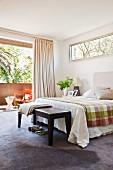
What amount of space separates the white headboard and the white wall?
165 mm

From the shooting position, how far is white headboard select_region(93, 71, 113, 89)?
428 centimetres

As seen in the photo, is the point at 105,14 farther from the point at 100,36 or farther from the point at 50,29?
the point at 50,29

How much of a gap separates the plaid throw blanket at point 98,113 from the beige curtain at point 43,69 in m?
2.66

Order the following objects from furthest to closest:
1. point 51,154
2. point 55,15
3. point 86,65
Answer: point 86,65 < point 55,15 < point 51,154

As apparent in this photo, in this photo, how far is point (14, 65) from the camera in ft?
24.2

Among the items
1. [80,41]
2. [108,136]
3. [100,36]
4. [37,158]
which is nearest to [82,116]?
[108,136]

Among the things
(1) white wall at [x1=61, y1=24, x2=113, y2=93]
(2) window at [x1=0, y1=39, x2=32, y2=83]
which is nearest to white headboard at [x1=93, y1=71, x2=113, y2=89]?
(1) white wall at [x1=61, y1=24, x2=113, y2=93]

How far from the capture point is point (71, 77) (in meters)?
5.68

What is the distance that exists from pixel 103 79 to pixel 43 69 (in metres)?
1.98

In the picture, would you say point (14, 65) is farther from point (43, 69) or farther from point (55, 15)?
point (55, 15)

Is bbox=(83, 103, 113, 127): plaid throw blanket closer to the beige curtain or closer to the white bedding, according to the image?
the white bedding

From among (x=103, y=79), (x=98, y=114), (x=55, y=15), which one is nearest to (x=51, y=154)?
(x=98, y=114)

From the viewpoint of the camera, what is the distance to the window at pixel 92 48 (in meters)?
4.55

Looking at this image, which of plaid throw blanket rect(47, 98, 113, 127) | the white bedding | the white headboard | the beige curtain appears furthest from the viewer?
the beige curtain
